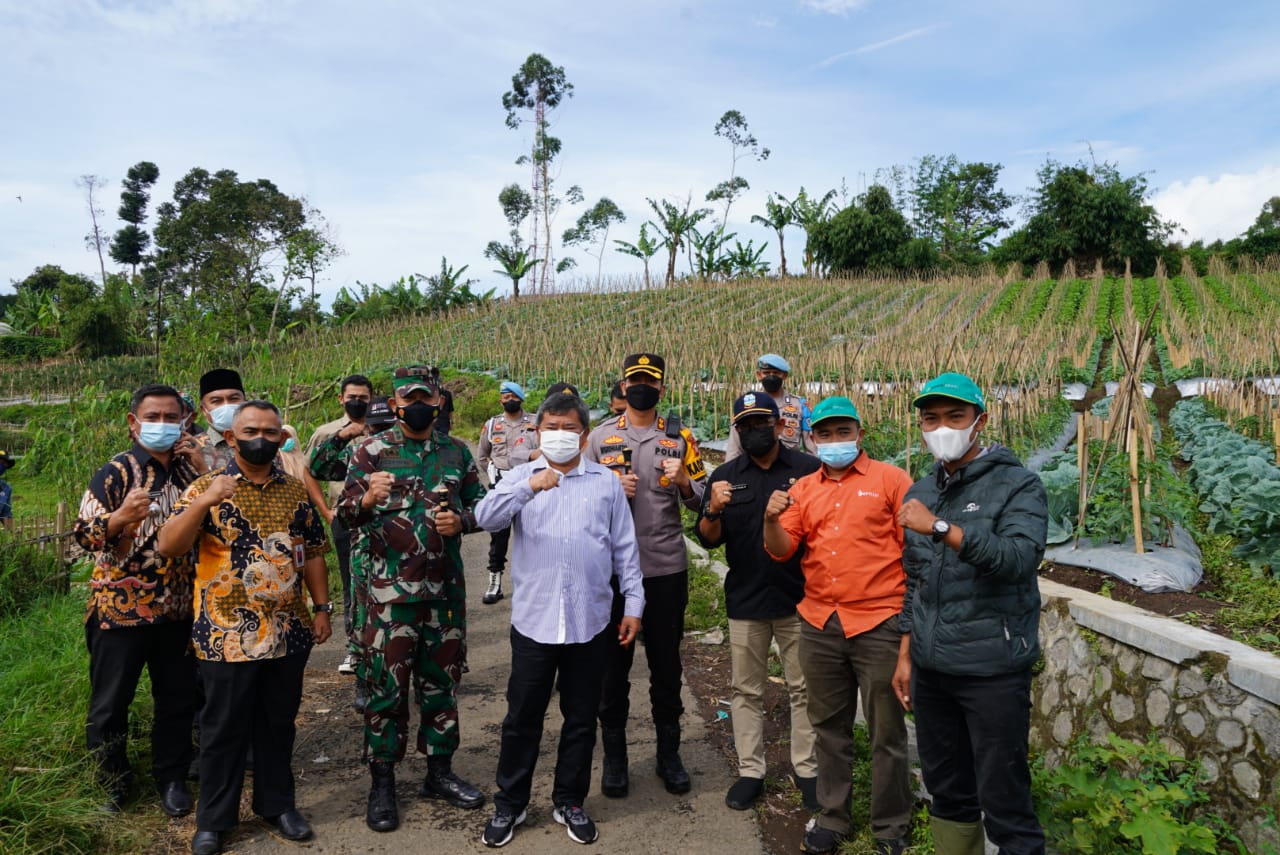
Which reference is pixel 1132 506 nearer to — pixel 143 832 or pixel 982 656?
pixel 982 656

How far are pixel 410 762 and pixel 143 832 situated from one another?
118 cm

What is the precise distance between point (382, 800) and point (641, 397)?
218cm

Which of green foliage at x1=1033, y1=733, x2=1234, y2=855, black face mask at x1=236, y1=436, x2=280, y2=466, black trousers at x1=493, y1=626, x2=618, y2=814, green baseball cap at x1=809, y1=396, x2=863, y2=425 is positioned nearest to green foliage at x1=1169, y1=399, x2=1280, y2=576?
green foliage at x1=1033, y1=733, x2=1234, y2=855

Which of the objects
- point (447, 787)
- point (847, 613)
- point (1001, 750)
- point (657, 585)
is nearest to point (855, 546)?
point (847, 613)

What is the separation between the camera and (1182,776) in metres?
3.25

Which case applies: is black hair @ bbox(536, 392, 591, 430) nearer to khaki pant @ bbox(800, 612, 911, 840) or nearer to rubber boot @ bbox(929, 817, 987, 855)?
khaki pant @ bbox(800, 612, 911, 840)

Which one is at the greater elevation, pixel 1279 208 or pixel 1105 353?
pixel 1279 208

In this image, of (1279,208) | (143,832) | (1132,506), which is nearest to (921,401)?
(1132,506)

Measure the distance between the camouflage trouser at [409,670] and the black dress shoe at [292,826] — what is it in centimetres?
36

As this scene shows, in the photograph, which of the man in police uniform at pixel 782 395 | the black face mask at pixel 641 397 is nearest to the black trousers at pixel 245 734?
the black face mask at pixel 641 397

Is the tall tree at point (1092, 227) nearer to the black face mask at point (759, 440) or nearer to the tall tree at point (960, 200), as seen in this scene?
the tall tree at point (960, 200)

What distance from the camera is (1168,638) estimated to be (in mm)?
3490

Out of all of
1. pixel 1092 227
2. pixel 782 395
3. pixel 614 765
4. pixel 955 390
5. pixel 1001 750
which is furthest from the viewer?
pixel 1092 227

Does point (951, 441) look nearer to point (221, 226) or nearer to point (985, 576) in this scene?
point (985, 576)
